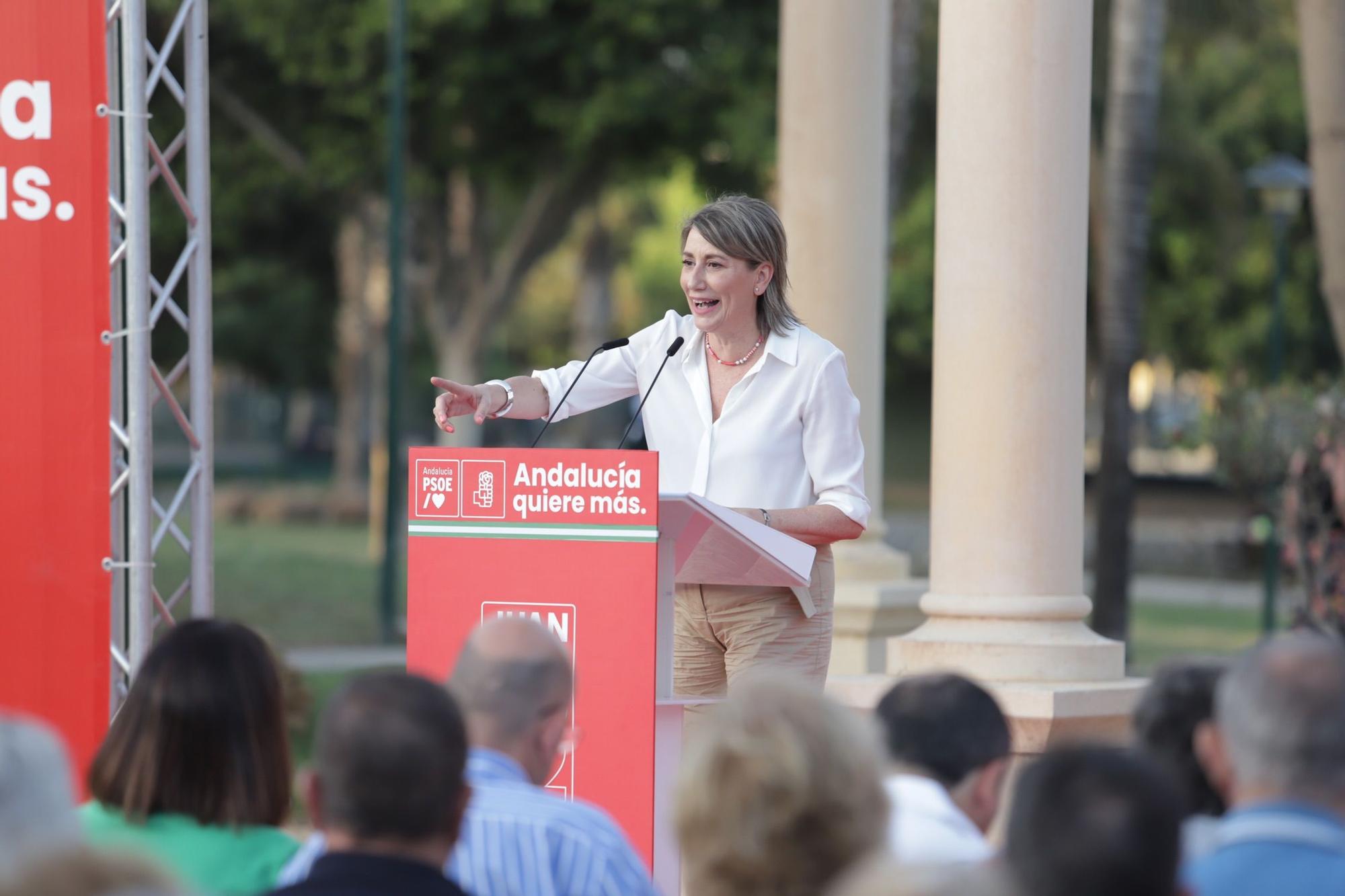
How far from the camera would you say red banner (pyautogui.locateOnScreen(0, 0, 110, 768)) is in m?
5.58

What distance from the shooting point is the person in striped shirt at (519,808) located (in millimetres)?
2928

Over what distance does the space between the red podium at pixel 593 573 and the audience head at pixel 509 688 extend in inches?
46.3

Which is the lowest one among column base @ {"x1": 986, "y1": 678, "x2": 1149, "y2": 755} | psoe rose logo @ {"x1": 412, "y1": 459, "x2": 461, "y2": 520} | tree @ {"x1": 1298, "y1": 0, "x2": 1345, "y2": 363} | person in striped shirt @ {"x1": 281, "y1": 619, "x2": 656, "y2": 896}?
column base @ {"x1": 986, "y1": 678, "x2": 1149, "y2": 755}

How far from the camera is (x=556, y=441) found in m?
37.8

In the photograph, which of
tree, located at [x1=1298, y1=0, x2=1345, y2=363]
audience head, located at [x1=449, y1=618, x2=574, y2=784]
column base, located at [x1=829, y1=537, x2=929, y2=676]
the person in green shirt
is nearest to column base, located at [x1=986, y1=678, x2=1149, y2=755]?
column base, located at [x1=829, y1=537, x2=929, y2=676]

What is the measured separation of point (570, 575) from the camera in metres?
Answer: 4.43

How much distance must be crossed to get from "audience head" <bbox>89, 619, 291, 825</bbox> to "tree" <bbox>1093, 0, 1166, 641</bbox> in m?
11.6

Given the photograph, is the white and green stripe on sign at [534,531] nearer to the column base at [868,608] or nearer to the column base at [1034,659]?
the column base at [1034,659]

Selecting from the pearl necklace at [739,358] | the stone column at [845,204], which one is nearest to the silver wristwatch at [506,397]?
the pearl necklace at [739,358]

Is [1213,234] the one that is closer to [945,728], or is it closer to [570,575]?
[570,575]

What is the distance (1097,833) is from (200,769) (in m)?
1.56

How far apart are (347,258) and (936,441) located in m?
25.7

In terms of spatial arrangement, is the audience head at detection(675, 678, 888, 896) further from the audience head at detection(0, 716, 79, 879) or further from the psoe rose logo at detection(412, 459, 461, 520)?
the psoe rose logo at detection(412, 459, 461, 520)

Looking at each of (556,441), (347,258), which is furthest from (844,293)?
(556,441)
